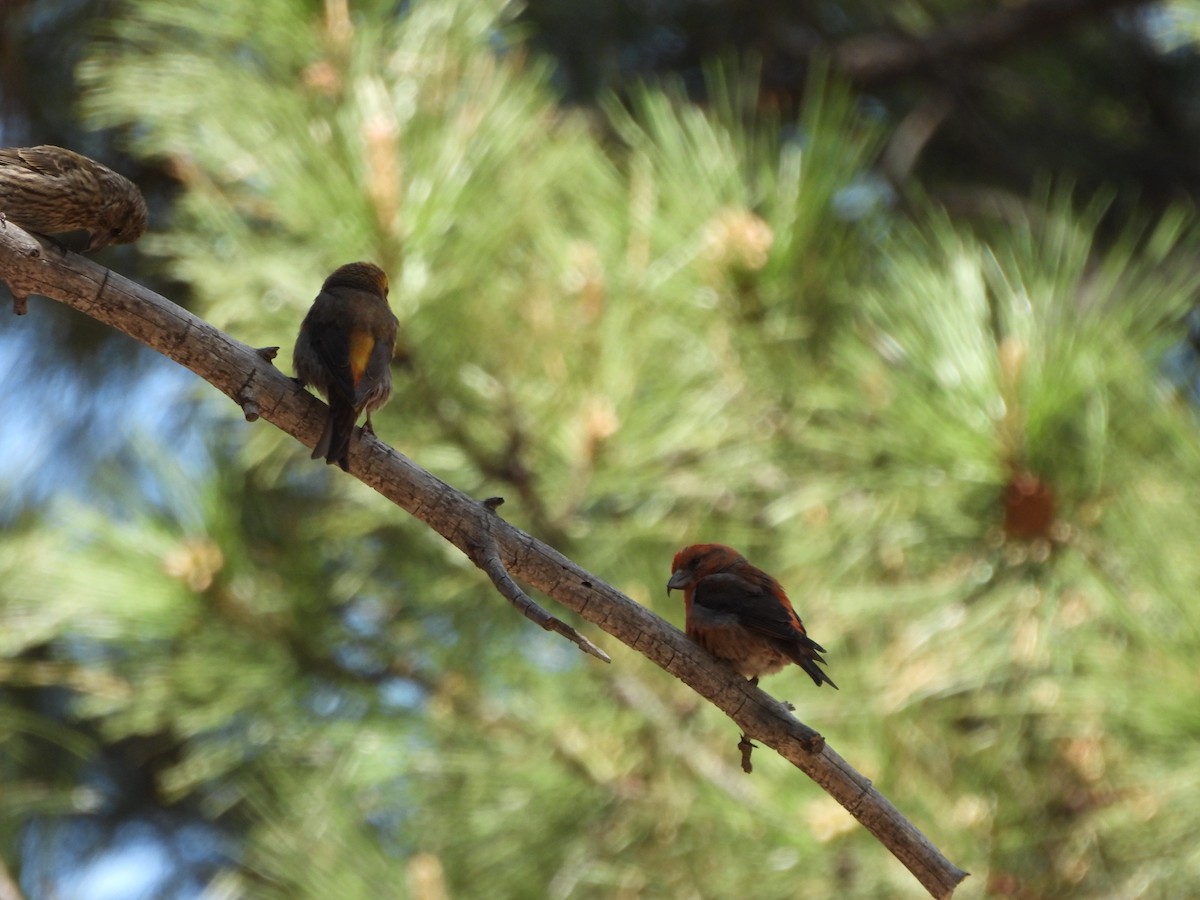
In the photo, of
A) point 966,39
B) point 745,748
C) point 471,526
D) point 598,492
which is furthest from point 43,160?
point 966,39

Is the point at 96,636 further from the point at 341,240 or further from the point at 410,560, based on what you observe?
the point at 341,240

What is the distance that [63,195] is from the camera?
164 centimetres

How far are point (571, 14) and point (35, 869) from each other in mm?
3226

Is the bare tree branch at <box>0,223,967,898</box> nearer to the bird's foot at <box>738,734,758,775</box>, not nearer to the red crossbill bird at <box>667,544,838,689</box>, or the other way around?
the bird's foot at <box>738,734,758,775</box>

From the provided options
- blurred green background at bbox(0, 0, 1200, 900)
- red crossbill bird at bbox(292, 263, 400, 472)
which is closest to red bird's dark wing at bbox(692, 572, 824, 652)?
red crossbill bird at bbox(292, 263, 400, 472)

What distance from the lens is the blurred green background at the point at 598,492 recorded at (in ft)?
8.55

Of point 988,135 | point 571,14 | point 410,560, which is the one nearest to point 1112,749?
point 410,560

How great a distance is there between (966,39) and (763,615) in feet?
10.9

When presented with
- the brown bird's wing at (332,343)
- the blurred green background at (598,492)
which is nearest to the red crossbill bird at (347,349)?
the brown bird's wing at (332,343)

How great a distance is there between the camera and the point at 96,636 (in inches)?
131

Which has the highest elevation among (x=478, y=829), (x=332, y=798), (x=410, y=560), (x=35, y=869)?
(x=410, y=560)

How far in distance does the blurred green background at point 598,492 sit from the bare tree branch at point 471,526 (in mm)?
1185

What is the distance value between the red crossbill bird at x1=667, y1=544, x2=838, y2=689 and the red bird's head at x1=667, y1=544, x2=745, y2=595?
0.08 metres

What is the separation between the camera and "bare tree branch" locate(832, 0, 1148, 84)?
14.6 feet
